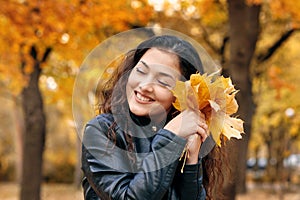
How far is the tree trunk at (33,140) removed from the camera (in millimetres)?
11508

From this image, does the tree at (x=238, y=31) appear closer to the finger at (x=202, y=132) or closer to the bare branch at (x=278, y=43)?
the bare branch at (x=278, y=43)

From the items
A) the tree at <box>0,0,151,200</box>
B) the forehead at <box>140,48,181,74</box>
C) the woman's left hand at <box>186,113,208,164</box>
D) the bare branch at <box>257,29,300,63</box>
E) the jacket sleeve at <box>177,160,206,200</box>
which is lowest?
the jacket sleeve at <box>177,160,206,200</box>

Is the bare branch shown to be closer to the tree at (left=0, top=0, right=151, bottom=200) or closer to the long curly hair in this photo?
the tree at (left=0, top=0, right=151, bottom=200)

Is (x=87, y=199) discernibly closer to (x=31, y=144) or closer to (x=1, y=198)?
(x=31, y=144)

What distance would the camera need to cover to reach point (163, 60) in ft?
7.24

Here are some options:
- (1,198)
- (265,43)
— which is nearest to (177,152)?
(265,43)

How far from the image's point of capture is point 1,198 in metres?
21.8

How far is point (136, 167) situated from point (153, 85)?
306mm

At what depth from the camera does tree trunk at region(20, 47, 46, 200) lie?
11.5 m

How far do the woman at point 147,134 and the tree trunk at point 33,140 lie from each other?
30.8 feet

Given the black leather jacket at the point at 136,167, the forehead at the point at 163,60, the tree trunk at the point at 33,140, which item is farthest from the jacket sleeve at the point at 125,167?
the tree trunk at the point at 33,140

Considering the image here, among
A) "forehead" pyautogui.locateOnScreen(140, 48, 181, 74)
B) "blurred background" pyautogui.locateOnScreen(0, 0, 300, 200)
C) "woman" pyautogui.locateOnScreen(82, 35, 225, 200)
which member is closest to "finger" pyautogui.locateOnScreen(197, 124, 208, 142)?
"woman" pyautogui.locateOnScreen(82, 35, 225, 200)

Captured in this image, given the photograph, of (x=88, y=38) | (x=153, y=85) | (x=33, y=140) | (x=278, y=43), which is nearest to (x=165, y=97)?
(x=153, y=85)

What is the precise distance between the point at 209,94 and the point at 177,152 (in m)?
0.24
